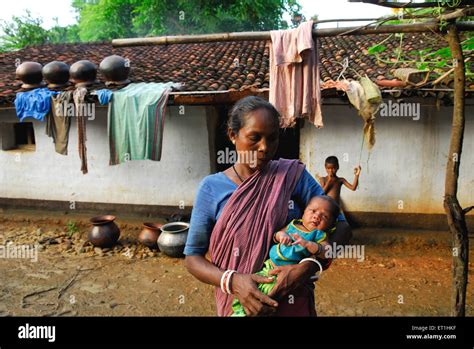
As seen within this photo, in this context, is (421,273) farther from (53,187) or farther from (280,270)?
(53,187)

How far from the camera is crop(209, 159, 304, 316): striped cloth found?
1.81 metres

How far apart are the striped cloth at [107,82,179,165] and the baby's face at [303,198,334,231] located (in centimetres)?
568

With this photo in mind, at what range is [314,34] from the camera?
363 centimetres

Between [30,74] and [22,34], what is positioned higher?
[22,34]

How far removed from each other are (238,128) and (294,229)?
1.96ft

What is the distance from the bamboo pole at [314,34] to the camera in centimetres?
296

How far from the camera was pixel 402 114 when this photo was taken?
7215mm

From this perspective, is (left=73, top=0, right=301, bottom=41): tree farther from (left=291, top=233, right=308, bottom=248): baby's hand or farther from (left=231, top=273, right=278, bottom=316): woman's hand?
(left=231, top=273, right=278, bottom=316): woman's hand

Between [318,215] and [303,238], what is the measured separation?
0.51 feet

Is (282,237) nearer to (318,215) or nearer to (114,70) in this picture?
(318,215)

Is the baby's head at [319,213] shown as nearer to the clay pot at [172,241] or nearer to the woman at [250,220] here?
the woman at [250,220]

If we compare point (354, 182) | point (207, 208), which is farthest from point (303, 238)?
point (354, 182)

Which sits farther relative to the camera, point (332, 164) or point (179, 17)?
point (179, 17)

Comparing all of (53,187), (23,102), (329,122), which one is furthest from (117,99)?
(329,122)
